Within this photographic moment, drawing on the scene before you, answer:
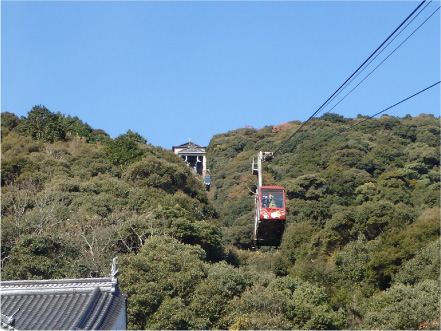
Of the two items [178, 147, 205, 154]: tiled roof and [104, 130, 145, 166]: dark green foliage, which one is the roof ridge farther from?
[178, 147, 205, 154]: tiled roof

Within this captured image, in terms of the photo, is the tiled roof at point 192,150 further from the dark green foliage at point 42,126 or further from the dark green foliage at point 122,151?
the dark green foliage at point 122,151

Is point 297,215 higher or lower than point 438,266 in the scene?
higher

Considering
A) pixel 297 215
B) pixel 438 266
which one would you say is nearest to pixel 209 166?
pixel 297 215

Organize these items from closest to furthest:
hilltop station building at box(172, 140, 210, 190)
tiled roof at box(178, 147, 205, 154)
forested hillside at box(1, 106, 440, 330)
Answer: forested hillside at box(1, 106, 440, 330)
hilltop station building at box(172, 140, 210, 190)
tiled roof at box(178, 147, 205, 154)

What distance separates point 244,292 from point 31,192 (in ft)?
44.1

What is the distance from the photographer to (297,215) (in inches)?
1623

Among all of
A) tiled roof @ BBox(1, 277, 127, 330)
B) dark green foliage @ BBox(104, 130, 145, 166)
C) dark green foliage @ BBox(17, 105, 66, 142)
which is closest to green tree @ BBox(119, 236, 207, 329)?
tiled roof @ BBox(1, 277, 127, 330)

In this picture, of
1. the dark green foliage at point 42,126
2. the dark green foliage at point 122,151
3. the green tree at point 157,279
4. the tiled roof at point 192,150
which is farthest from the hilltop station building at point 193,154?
the green tree at point 157,279

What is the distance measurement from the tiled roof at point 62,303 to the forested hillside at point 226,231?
10.0 meters

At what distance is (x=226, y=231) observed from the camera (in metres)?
43.6

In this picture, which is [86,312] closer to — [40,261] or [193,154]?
[40,261]

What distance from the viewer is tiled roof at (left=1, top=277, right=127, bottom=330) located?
403 inches

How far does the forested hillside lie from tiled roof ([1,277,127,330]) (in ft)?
32.9

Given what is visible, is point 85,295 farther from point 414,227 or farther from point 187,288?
point 414,227
